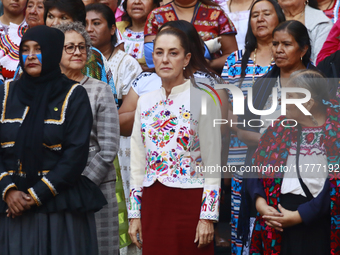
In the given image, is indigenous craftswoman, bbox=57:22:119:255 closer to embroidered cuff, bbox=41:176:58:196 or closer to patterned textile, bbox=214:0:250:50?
embroidered cuff, bbox=41:176:58:196

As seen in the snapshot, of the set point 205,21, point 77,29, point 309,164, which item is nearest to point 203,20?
point 205,21

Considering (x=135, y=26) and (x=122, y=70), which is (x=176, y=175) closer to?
(x=122, y=70)

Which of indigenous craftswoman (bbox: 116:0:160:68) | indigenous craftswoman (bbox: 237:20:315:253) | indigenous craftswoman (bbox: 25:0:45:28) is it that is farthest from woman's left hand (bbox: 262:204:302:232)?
indigenous craftswoman (bbox: 25:0:45:28)

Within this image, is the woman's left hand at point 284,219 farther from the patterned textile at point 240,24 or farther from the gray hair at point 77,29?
the patterned textile at point 240,24

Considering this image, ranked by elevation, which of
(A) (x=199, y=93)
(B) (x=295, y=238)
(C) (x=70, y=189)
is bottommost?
(B) (x=295, y=238)

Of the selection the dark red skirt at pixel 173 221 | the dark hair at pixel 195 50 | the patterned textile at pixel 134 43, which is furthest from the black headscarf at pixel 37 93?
the patterned textile at pixel 134 43

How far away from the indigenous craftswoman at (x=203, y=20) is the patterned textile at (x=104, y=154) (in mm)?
1441

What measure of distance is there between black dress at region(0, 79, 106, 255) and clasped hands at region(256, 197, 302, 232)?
1.05m

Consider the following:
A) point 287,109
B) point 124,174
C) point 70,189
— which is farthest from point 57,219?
point 124,174

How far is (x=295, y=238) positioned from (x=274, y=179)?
39cm

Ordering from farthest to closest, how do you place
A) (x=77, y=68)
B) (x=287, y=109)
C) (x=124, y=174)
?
(x=124, y=174)
(x=77, y=68)
(x=287, y=109)

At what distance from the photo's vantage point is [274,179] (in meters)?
3.74

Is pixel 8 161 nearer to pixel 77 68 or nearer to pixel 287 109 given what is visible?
pixel 77 68

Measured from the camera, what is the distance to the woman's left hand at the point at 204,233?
12.2 feet
